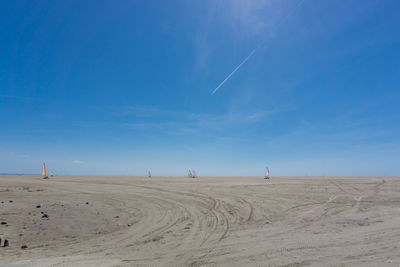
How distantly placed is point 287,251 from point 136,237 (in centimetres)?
504

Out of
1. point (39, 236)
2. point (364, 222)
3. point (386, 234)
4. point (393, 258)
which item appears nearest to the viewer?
point (393, 258)

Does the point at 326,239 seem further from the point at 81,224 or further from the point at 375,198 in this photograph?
the point at 375,198

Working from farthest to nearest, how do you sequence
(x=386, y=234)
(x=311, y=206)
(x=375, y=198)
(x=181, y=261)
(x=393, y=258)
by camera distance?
(x=375, y=198) → (x=311, y=206) → (x=386, y=234) → (x=181, y=261) → (x=393, y=258)

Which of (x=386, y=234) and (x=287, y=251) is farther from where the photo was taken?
(x=386, y=234)

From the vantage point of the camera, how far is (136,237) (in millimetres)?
7207

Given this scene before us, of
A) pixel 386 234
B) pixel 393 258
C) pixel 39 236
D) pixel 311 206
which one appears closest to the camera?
pixel 393 258

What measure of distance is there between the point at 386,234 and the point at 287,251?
3767mm

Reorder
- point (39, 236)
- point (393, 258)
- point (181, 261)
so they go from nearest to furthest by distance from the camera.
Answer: point (393, 258) < point (181, 261) < point (39, 236)

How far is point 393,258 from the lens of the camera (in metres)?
4.71

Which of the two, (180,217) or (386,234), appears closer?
(386,234)

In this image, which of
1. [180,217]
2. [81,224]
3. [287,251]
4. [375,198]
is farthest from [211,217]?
[375,198]

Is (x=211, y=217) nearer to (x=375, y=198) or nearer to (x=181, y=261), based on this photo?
(x=181, y=261)

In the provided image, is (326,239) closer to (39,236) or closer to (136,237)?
(136,237)

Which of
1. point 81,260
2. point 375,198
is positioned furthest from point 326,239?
point 375,198
